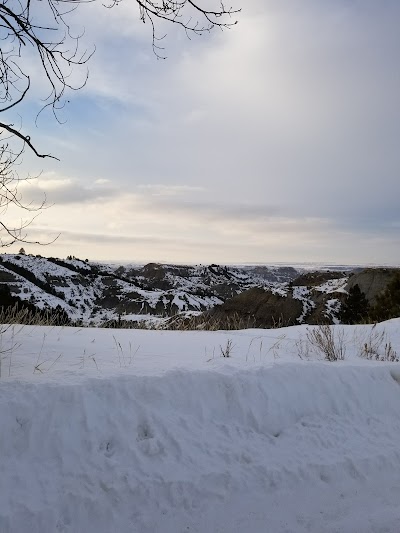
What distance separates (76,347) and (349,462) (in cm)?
332

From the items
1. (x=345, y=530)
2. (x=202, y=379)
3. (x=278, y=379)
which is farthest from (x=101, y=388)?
(x=345, y=530)

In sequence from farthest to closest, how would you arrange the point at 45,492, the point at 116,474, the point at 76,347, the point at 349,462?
the point at 76,347
the point at 349,462
the point at 116,474
the point at 45,492

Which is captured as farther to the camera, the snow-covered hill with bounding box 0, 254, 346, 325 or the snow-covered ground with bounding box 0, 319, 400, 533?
the snow-covered hill with bounding box 0, 254, 346, 325

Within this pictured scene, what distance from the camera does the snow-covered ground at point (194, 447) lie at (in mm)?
Answer: 2354

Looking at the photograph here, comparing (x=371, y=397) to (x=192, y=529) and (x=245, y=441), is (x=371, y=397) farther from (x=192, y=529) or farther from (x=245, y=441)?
(x=192, y=529)

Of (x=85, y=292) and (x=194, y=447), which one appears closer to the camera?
(x=194, y=447)

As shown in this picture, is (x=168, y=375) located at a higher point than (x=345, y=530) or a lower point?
higher

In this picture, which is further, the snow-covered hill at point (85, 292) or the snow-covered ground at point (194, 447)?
the snow-covered hill at point (85, 292)

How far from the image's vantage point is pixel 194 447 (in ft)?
9.45

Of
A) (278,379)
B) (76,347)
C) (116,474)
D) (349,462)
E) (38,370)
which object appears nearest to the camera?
(116,474)

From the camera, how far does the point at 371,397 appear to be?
3.96m

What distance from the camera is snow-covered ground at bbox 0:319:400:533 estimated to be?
7.72 feet

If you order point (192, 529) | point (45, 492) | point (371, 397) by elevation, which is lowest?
point (192, 529)

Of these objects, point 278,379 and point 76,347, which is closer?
point 278,379
